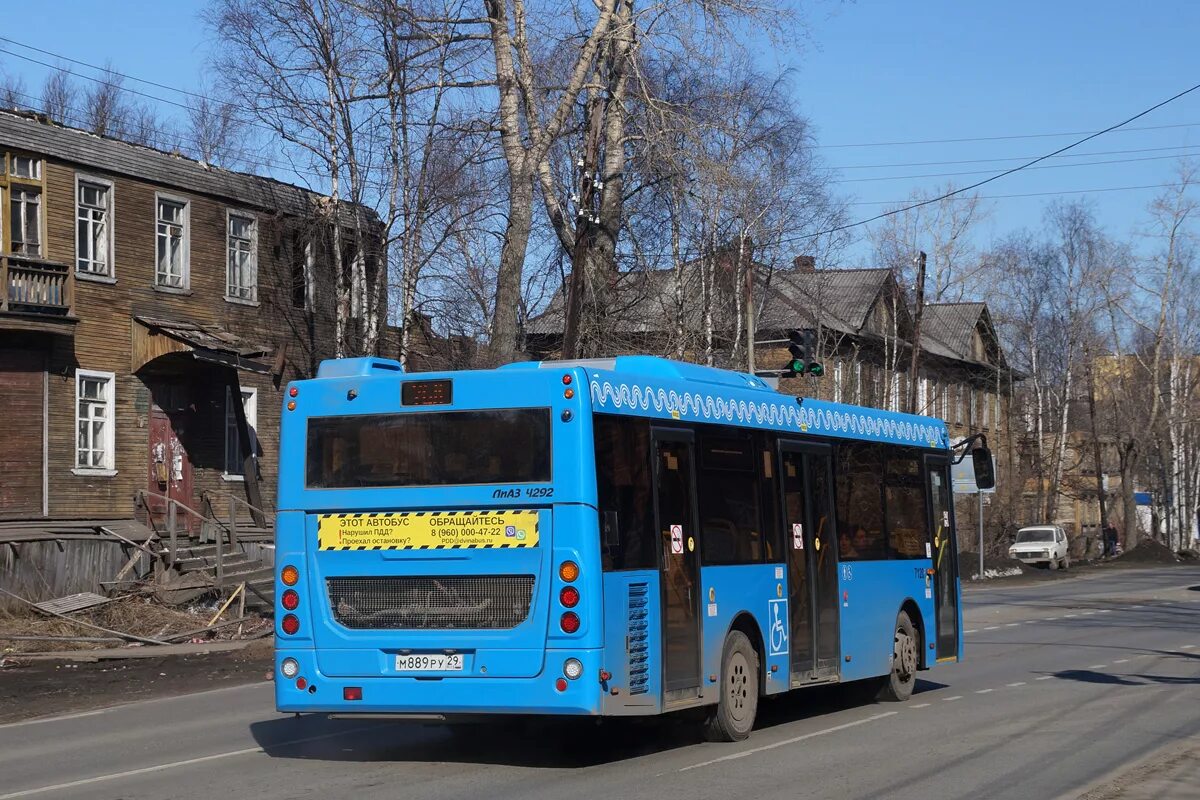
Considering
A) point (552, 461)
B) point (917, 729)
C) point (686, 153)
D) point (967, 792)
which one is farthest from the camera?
point (686, 153)

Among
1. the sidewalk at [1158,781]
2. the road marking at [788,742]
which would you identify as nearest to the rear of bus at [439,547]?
the road marking at [788,742]

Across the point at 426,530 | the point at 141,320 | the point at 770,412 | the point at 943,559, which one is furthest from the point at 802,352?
the point at 426,530

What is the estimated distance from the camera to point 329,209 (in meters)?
31.3

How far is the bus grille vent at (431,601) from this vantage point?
10195 mm

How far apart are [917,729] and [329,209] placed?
21.3 m

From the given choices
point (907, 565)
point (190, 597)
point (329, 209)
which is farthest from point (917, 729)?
point (329, 209)

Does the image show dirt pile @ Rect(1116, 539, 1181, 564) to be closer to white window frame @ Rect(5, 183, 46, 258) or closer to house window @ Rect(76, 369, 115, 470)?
house window @ Rect(76, 369, 115, 470)

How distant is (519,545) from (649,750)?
2407 mm

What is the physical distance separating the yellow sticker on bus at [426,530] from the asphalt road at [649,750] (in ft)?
5.12

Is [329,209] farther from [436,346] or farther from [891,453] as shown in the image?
[891,453]

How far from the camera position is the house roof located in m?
26.5

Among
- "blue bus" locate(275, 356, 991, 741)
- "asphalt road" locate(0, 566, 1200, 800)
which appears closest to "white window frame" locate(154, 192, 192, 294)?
"asphalt road" locate(0, 566, 1200, 800)

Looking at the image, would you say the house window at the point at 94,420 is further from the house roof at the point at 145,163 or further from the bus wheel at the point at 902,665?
the bus wheel at the point at 902,665

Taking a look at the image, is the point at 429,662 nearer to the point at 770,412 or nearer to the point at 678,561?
the point at 678,561
